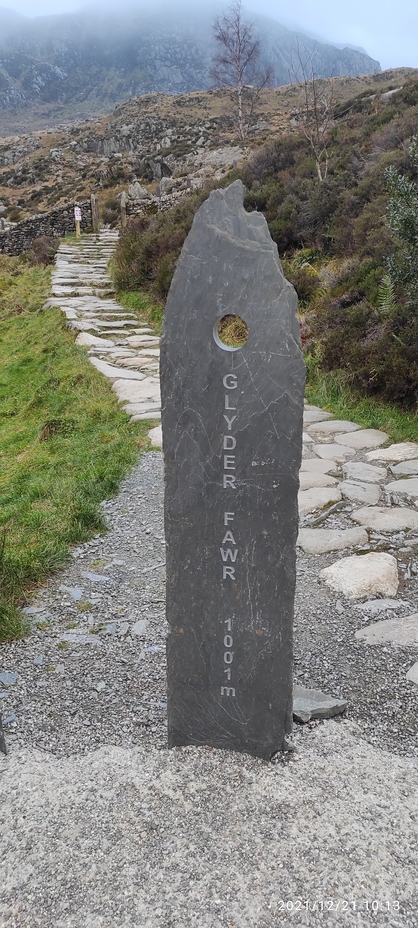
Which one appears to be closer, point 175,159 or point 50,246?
point 50,246

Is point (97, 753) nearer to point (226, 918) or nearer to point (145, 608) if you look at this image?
point (226, 918)

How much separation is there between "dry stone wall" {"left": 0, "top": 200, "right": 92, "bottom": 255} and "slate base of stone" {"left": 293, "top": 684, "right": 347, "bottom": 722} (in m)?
22.5

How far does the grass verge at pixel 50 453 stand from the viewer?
3.51m

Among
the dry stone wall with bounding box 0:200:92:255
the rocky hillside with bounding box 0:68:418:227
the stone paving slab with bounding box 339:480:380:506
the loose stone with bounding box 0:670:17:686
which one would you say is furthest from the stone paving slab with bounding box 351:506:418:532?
the dry stone wall with bounding box 0:200:92:255

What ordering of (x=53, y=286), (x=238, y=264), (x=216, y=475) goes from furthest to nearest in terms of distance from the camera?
(x=53, y=286)
(x=216, y=475)
(x=238, y=264)

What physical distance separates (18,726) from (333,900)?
1270 millimetres

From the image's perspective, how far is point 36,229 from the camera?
22781 millimetres

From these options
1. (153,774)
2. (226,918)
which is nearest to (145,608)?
(153,774)

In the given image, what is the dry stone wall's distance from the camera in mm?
22750

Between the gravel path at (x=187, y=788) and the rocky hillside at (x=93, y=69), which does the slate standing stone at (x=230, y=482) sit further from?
the rocky hillside at (x=93, y=69)

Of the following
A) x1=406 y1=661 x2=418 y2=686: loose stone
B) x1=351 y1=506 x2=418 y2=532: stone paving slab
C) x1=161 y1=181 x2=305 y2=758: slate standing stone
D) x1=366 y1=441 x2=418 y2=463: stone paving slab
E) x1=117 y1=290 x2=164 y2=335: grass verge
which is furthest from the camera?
x1=117 y1=290 x2=164 y2=335: grass verge

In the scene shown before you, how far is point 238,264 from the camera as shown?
180cm

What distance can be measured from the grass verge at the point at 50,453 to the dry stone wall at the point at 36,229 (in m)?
14.0

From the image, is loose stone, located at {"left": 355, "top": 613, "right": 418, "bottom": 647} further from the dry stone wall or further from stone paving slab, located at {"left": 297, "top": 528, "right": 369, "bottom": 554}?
the dry stone wall
